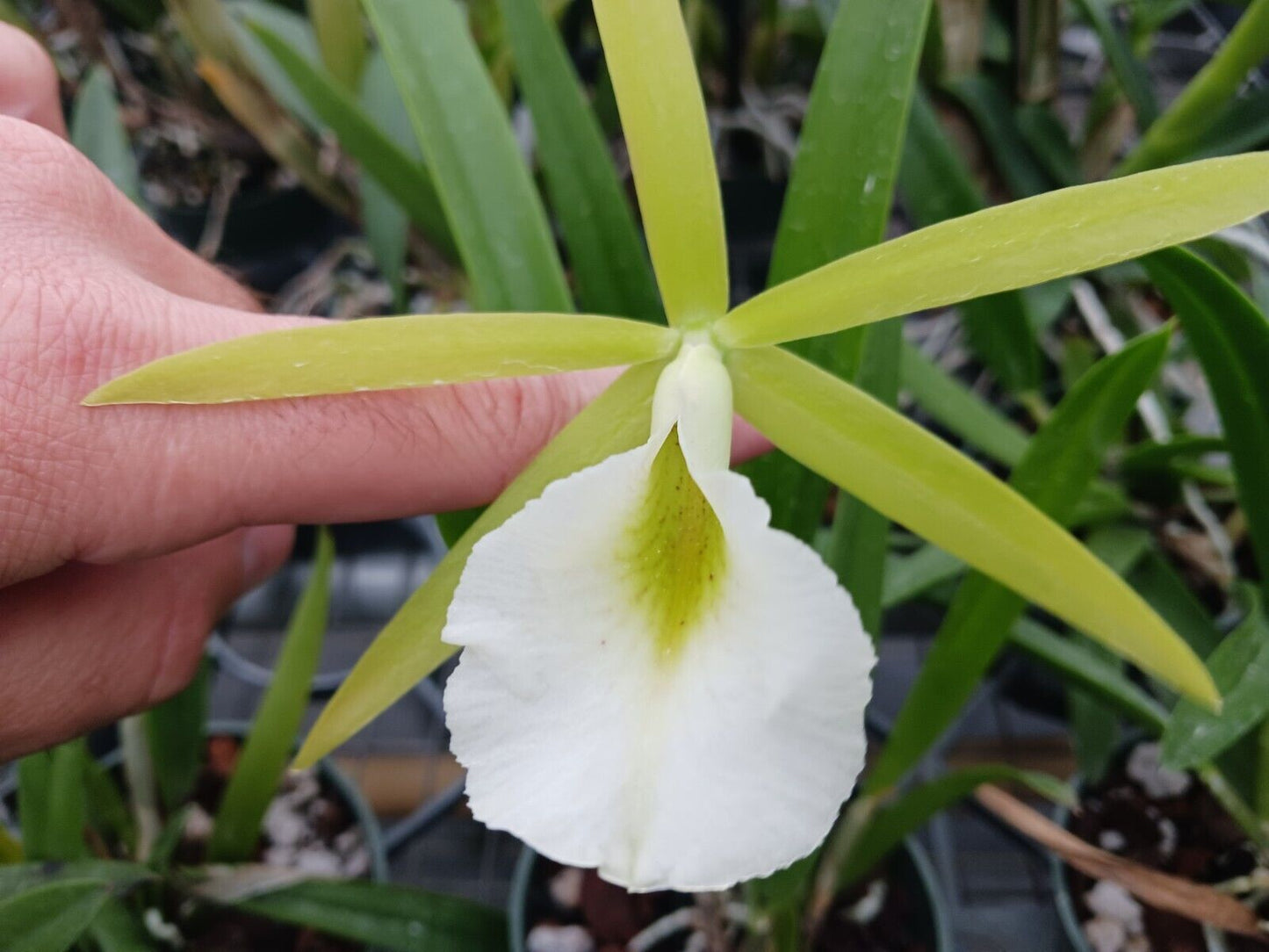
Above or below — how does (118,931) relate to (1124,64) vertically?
below

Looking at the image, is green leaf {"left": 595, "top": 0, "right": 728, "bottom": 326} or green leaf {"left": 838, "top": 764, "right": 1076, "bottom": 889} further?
green leaf {"left": 838, "top": 764, "right": 1076, "bottom": 889}

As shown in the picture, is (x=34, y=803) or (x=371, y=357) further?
(x=34, y=803)

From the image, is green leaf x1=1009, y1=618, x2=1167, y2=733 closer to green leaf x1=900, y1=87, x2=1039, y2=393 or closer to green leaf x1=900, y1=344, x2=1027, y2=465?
green leaf x1=900, y1=344, x2=1027, y2=465

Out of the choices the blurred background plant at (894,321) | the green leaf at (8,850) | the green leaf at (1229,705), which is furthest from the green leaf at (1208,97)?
the green leaf at (8,850)

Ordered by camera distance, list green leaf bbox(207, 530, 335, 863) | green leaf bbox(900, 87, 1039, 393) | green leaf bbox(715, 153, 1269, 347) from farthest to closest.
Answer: green leaf bbox(900, 87, 1039, 393) → green leaf bbox(207, 530, 335, 863) → green leaf bbox(715, 153, 1269, 347)

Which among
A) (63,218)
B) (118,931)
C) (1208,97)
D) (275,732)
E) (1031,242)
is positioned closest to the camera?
(1031,242)

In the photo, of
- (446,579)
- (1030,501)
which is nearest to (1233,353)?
(1030,501)

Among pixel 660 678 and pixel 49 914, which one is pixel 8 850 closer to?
pixel 49 914

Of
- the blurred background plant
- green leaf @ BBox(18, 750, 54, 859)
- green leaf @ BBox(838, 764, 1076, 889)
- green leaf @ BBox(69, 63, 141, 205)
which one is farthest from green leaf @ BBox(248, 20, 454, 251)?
green leaf @ BBox(838, 764, 1076, 889)

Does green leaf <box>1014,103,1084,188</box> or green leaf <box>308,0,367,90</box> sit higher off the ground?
green leaf <box>308,0,367,90</box>
